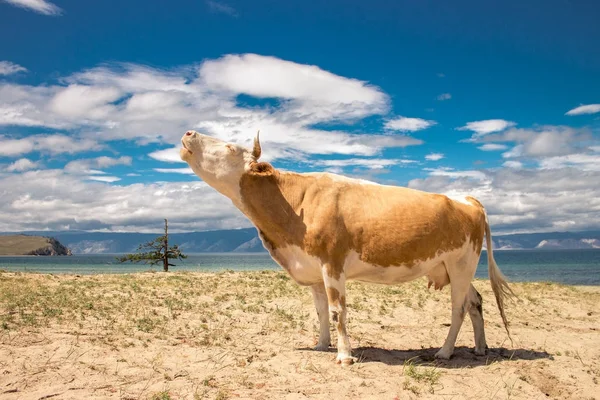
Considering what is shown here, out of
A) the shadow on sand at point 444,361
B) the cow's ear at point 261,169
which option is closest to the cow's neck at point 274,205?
the cow's ear at point 261,169

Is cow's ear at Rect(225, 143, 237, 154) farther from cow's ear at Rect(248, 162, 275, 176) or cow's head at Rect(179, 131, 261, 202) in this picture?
cow's ear at Rect(248, 162, 275, 176)

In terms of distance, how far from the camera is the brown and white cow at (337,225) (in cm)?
749

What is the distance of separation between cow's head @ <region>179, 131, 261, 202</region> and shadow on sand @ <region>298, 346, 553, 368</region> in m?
3.43

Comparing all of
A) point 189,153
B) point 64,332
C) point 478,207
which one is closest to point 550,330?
point 478,207

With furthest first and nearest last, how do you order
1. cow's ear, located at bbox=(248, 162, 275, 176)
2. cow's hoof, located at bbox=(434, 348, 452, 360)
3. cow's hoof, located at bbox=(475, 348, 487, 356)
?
cow's hoof, located at bbox=(475, 348, 487, 356) → cow's hoof, located at bbox=(434, 348, 452, 360) → cow's ear, located at bbox=(248, 162, 275, 176)

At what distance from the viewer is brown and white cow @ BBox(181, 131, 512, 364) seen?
24.6ft

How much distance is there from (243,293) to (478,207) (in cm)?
771

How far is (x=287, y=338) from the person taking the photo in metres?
9.30

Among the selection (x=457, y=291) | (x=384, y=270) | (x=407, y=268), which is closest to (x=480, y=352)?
(x=457, y=291)

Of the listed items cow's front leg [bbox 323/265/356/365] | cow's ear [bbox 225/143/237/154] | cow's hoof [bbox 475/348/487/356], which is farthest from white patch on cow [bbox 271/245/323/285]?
cow's hoof [bbox 475/348/487/356]

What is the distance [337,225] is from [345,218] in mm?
193

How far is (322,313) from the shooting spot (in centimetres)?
842

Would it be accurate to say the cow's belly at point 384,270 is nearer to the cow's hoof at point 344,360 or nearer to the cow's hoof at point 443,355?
the cow's hoof at point 344,360

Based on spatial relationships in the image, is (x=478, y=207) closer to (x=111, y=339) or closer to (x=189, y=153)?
(x=189, y=153)
